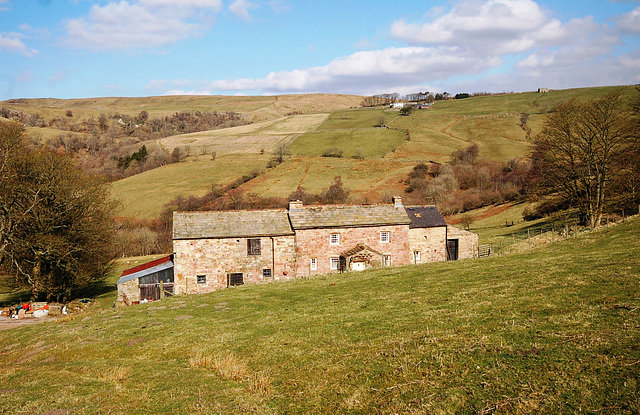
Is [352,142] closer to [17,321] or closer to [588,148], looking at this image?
[588,148]

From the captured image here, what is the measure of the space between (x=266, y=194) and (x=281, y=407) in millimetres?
80455

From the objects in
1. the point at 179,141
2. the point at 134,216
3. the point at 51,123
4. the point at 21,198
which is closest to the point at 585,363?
the point at 21,198

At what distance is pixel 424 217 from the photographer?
44.4 meters

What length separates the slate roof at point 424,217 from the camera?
43531mm

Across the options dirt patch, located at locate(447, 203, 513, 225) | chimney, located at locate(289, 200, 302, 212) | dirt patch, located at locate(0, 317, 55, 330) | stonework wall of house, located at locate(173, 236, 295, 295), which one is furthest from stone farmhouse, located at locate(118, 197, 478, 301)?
dirt patch, located at locate(447, 203, 513, 225)

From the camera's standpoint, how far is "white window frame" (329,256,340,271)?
39.4 m

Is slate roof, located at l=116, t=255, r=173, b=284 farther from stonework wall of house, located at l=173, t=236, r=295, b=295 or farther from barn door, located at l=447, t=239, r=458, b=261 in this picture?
barn door, located at l=447, t=239, r=458, b=261

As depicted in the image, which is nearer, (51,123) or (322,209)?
(322,209)

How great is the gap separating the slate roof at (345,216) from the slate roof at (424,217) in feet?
6.39

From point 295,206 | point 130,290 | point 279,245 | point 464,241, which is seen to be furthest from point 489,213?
point 130,290

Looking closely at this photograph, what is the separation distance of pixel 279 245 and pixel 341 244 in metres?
6.25

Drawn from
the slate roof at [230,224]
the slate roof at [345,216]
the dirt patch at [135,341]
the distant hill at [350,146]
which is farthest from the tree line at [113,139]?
the dirt patch at [135,341]

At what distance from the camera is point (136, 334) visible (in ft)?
60.2

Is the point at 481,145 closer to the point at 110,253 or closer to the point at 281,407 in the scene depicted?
the point at 110,253
